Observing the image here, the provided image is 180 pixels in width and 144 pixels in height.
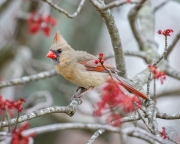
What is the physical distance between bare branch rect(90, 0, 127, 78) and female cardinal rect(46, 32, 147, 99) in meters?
0.24

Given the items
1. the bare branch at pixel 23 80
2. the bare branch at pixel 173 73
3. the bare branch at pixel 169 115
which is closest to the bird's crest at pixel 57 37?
the bare branch at pixel 23 80

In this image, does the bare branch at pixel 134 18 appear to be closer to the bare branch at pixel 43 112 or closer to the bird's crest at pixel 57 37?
the bird's crest at pixel 57 37

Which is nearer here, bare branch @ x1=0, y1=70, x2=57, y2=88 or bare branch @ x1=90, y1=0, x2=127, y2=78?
bare branch @ x1=90, y1=0, x2=127, y2=78

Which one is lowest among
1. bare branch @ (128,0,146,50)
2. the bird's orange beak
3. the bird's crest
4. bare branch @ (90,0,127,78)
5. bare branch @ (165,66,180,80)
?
bare branch @ (90,0,127,78)

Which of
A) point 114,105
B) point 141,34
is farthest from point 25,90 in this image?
point 114,105

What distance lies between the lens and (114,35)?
8.57 feet

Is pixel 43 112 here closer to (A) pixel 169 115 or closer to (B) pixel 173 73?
(A) pixel 169 115

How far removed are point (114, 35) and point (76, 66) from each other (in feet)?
2.62

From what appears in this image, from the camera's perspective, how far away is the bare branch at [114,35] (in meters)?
2.35

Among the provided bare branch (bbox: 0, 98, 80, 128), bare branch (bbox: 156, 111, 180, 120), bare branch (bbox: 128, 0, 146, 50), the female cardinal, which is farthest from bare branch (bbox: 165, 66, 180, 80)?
bare branch (bbox: 156, 111, 180, 120)

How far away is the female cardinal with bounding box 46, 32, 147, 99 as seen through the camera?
325cm

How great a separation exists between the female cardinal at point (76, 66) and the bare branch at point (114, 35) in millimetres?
241

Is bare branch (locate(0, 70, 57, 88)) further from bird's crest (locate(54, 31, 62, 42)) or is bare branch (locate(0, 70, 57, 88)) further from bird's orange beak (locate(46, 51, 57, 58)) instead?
bird's crest (locate(54, 31, 62, 42))

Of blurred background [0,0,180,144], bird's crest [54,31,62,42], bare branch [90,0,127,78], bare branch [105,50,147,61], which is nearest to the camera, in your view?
bare branch [90,0,127,78]
